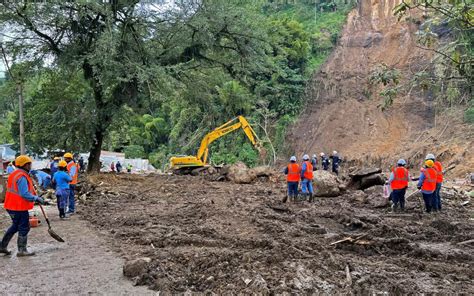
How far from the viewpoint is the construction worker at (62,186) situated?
10703mm

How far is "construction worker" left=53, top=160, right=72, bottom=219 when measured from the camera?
10.7 meters

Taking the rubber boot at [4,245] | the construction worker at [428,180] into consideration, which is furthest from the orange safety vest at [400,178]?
the rubber boot at [4,245]

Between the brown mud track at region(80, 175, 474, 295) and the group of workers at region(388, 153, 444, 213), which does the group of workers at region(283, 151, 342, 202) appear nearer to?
the brown mud track at region(80, 175, 474, 295)

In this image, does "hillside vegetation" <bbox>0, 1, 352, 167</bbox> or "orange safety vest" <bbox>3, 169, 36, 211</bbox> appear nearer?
"orange safety vest" <bbox>3, 169, 36, 211</bbox>

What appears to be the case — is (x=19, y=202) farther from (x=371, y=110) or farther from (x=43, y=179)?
(x=371, y=110)

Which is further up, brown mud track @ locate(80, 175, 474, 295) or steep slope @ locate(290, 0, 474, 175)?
steep slope @ locate(290, 0, 474, 175)

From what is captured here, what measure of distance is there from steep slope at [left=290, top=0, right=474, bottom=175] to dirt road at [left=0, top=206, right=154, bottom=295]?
21.6 m

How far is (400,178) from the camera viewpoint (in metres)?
12.2

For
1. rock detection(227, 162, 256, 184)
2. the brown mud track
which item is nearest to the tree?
rock detection(227, 162, 256, 184)

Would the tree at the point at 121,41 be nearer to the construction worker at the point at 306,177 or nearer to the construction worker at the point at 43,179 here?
the construction worker at the point at 43,179

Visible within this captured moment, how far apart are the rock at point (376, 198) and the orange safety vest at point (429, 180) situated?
6.87 feet

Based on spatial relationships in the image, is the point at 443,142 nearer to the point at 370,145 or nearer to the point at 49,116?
the point at 370,145

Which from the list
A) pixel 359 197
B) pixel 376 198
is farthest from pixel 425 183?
pixel 359 197

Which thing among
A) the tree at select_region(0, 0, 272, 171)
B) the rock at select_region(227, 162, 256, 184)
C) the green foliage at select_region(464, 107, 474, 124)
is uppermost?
the tree at select_region(0, 0, 272, 171)
